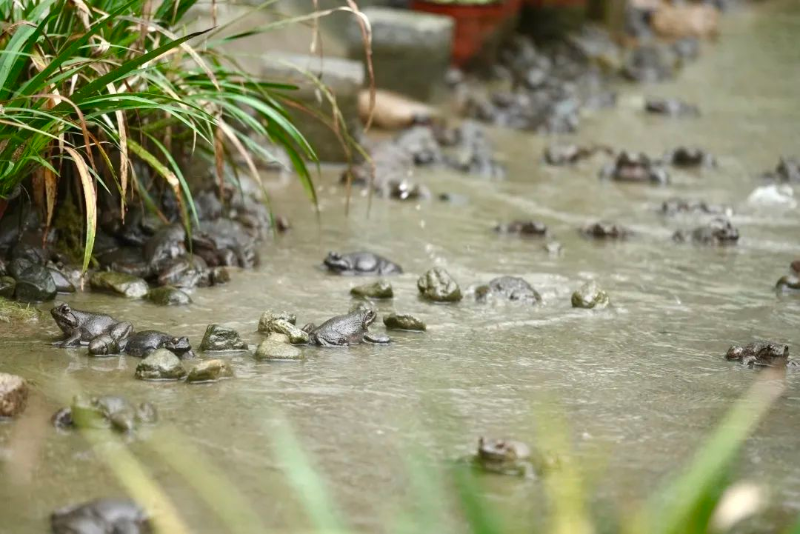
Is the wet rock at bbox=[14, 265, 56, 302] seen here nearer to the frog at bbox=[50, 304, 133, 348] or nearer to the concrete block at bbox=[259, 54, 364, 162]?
the frog at bbox=[50, 304, 133, 348]

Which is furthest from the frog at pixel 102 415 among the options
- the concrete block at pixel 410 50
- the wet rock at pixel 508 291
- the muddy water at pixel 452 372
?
the concrete block at pixel 410 50

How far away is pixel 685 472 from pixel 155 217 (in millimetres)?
1961

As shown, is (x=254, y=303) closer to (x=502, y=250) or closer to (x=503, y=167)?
(x=502, y=250)

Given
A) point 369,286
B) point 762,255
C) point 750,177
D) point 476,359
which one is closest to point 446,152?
point 750,177

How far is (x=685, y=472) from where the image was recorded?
6.61 feet

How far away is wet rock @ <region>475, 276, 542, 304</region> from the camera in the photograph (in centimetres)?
314

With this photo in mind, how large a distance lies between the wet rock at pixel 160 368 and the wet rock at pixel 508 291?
3.43 ft

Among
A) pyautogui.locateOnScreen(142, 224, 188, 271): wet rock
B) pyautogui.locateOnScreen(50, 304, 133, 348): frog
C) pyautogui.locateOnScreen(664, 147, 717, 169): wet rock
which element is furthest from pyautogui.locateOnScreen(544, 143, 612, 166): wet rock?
pyautogui.locateOnScreen(50, 304, 133, 348): frog

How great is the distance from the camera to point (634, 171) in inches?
194

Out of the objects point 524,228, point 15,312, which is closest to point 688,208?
point 524,228

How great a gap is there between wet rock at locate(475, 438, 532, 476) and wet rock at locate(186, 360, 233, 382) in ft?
2.15

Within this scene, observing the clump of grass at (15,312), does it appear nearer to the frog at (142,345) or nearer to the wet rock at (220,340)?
the frog at (142,345)

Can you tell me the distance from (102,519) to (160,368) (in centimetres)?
68

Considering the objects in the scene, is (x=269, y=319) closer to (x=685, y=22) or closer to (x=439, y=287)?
(x=439, y=287)
